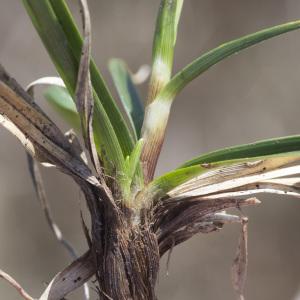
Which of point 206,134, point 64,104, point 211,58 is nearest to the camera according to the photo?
point 211,58

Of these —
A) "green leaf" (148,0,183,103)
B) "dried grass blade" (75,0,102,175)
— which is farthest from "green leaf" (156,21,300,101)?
"dried grass blade" (75,0,102,175)

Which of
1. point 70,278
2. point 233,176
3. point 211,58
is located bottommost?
point 70,278

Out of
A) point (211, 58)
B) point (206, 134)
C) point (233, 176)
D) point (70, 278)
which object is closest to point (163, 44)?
point (211, 58)

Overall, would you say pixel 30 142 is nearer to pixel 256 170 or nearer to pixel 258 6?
pixel 256 170

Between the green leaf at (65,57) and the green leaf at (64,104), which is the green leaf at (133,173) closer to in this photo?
the green leaf at (65,57)

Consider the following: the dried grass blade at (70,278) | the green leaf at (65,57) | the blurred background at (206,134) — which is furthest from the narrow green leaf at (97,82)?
the blurred background at (206,134)

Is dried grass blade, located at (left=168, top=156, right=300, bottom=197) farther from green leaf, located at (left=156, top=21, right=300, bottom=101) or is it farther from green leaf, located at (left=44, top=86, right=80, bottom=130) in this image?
green leaf, located at (left=44, top=86, right=80, bottom=130)

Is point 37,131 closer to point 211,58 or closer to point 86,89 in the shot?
point 86,89

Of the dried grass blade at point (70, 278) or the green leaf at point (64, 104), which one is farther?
the green leaf at point (64, 104)
